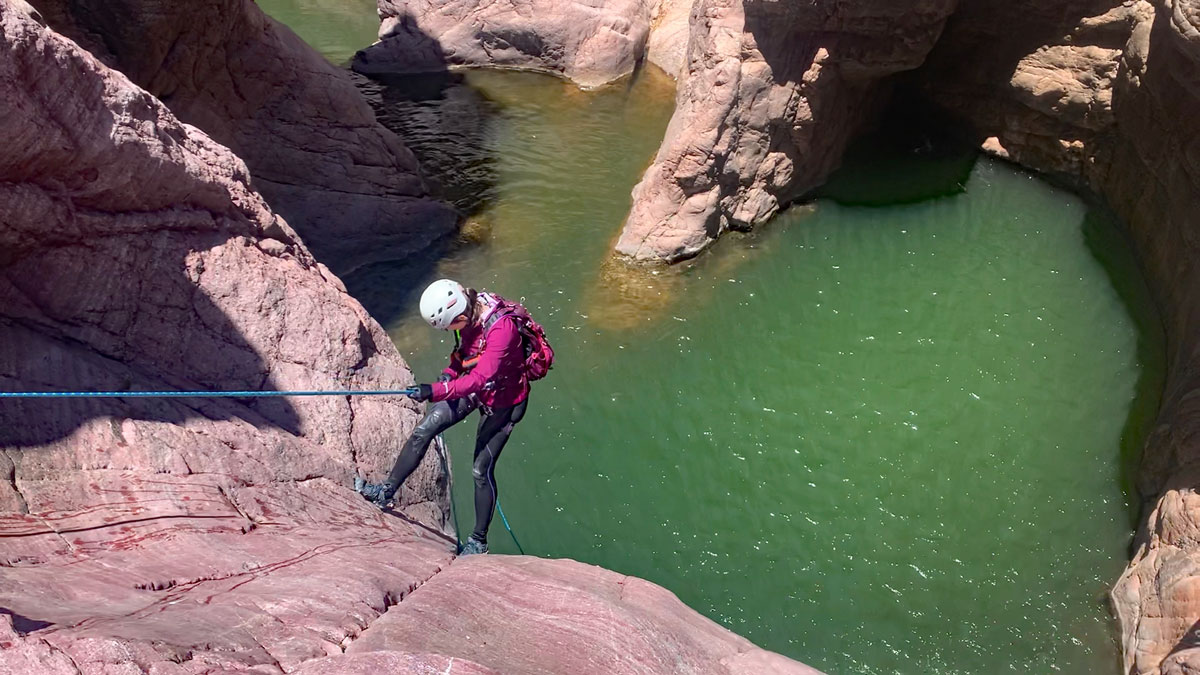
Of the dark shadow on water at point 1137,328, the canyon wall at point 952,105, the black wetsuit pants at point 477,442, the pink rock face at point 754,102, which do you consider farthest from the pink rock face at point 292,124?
the dark shadow on water at point 1137,328

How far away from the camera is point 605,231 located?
12.4m

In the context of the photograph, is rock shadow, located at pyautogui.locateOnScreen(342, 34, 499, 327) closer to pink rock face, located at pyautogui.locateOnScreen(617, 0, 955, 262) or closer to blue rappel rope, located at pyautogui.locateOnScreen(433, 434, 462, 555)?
pink rock face, located at pyautogui.locateOnScreen(617, 0, 955, 262)

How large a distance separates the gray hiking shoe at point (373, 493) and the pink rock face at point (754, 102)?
588 cm

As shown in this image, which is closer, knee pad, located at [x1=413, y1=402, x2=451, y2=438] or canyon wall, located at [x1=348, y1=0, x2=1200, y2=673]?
knee pad, located at [x1=413, y1=402, x2=451, y2=438]

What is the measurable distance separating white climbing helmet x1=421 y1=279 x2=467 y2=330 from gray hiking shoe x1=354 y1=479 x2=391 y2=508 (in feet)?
5.16

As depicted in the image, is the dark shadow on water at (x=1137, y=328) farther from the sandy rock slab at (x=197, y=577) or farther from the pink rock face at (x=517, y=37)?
the pink rock face at (x=517, y=37)

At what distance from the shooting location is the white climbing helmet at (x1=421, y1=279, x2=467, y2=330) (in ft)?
19.2

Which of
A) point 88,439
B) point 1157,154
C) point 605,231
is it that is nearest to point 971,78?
point 1157,154

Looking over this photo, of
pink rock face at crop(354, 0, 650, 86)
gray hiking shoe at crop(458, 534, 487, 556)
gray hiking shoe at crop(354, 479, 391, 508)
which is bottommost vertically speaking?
gray hiking shoe at crop(458, 534, 487, 556)

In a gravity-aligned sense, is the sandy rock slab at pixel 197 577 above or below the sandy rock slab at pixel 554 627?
above

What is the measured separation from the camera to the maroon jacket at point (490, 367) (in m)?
5.95

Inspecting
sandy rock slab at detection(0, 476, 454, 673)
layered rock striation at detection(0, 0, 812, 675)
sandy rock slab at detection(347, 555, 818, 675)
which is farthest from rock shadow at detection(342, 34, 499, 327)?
sandy rock slab at detection(347, 555, 818, 675)

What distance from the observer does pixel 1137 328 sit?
1004cm

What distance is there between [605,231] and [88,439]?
26.8ft
